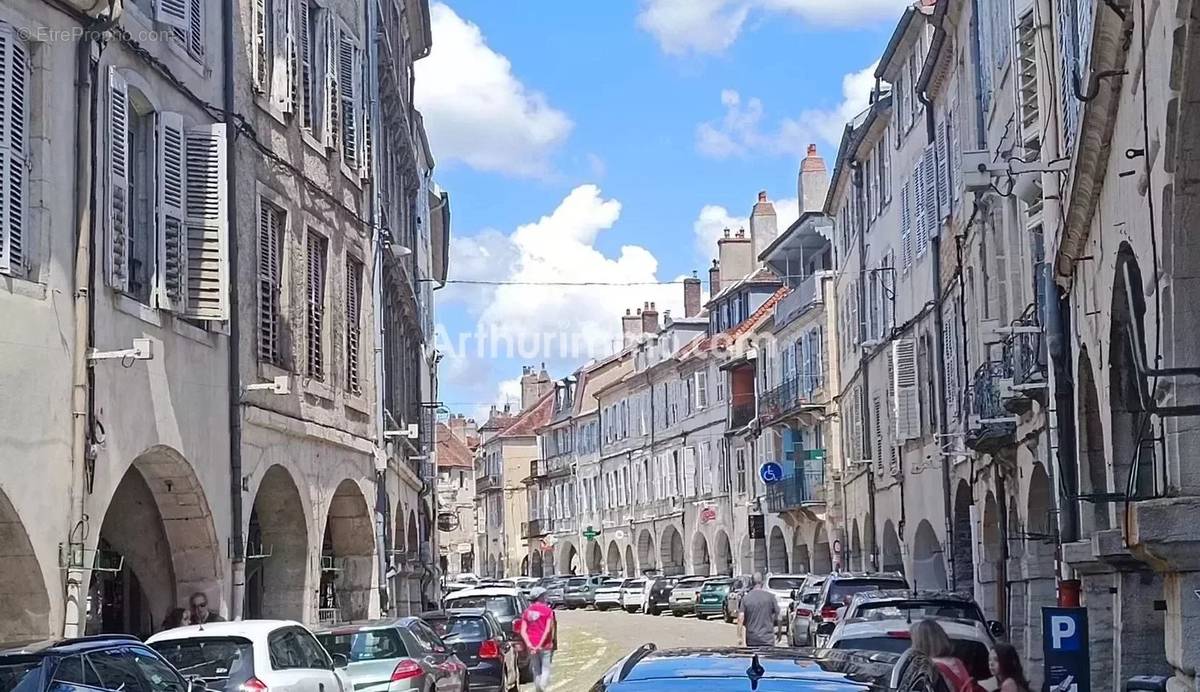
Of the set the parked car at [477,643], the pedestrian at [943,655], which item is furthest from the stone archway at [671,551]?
the pedestrian at [943,655]

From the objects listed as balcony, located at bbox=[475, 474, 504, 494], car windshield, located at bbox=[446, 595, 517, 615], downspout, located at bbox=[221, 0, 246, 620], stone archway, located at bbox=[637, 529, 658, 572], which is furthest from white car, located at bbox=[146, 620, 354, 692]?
balcony, located at bbox=[475, 474, 504, 494]

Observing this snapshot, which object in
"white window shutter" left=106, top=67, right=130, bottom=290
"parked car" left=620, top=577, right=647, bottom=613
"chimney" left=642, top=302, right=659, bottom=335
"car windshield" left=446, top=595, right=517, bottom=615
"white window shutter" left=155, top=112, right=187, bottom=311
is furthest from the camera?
"chimney" left=642, top=302, right=659, bottom=335

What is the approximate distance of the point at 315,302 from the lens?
23.7m

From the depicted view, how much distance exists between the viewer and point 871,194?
4072cm

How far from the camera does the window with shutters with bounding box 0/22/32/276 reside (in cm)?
1385

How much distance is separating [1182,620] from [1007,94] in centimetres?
1407

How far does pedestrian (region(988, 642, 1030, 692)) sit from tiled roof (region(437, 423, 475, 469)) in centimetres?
10278

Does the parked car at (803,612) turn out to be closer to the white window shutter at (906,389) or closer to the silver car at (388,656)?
the white window shutter at (906,389)

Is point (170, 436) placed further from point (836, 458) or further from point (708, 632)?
point (836, 458)

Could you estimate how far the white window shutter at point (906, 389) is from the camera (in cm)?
3394

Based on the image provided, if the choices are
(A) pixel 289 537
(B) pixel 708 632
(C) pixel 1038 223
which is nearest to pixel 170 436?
(A) pixel 289 537

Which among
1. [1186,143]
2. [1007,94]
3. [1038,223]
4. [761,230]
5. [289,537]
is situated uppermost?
[761,230]

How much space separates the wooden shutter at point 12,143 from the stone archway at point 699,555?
184 ft

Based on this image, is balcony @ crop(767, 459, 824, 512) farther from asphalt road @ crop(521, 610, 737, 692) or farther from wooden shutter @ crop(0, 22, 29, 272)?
wooden shutter @ crop(0, 22, 29, 272)
